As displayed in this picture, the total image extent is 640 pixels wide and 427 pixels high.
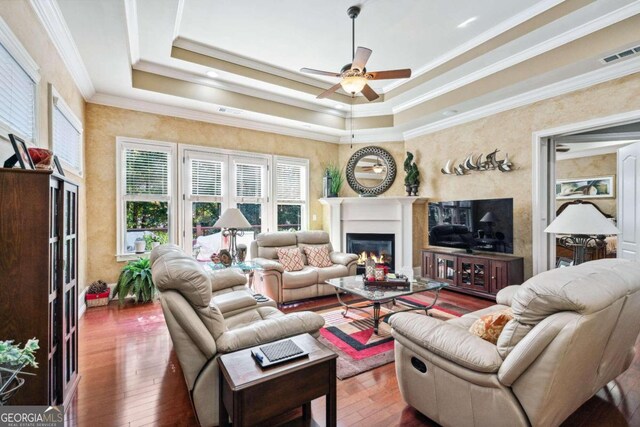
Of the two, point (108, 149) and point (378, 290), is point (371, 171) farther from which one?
point (108, 149)

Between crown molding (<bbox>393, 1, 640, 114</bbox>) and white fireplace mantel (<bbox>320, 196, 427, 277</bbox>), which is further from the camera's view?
white fireplace mantel (<bbox>320, 196, 427, 277</bbox>)

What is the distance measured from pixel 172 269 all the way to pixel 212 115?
13.2ft

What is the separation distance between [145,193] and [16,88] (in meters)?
2.56

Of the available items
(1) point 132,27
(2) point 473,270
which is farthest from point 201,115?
(2) point 473,270

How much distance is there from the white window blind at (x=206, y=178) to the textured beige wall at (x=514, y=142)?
381cm

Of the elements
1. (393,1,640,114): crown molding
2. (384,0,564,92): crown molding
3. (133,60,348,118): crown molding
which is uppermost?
(384,0,564,92): crown molding

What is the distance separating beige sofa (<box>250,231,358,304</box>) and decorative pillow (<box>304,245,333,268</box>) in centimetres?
9

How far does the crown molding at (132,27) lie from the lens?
280 cm

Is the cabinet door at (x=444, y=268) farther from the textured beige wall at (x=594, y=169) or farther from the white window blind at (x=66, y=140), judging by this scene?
the white window blind at (x=66, y=140)

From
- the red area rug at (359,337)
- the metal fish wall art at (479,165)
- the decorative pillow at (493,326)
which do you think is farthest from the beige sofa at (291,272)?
the decorative pillow at (493,326)

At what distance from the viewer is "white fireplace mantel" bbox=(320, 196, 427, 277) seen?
568 cm

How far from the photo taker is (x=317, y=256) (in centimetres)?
486

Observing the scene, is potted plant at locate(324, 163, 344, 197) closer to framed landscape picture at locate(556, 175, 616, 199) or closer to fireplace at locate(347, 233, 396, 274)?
fireplace at locate(347, 233, 396, 274)

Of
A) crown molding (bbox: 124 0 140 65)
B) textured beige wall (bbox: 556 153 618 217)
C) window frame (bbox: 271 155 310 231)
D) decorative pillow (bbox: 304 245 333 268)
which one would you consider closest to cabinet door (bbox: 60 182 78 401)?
crown molding (bbox: 124 0 140 65)
